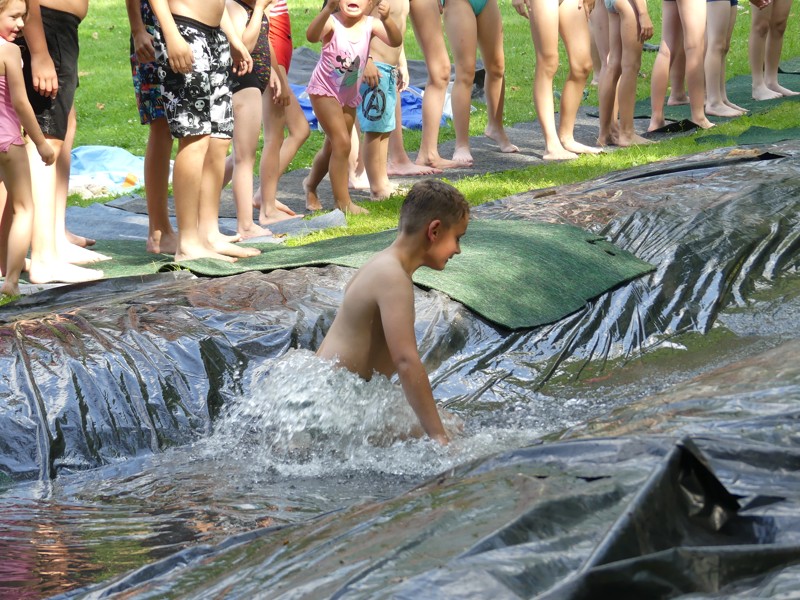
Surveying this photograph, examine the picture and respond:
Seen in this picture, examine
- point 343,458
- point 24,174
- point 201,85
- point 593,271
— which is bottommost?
point 343,458

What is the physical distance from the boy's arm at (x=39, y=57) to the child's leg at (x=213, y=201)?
927 millimetres

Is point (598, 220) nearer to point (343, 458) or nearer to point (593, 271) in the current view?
point (593, 271)

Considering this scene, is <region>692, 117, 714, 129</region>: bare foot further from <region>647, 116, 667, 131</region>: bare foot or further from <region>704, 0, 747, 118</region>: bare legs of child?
<region>704, 0, 747, 118</region>: bare legs of child

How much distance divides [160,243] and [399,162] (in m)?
3.29

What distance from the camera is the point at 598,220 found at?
20.6 feet

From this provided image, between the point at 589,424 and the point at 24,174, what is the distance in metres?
3.62

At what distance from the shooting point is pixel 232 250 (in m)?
6.16

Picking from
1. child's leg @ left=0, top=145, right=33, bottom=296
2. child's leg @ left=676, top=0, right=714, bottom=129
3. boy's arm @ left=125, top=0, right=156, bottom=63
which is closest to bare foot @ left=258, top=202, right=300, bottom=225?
boy's arm @ left=125, top=0, right=156, bottom=63

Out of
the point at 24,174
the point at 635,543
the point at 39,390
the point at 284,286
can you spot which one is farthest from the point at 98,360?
the point at 635,543

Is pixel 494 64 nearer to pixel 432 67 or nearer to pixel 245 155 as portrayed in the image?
pixel 432 67

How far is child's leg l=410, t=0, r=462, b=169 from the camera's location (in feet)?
30.3

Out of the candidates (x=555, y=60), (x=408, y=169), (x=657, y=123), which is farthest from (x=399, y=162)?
(x=657, y=123)

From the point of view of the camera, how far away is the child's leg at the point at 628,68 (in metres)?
9.93

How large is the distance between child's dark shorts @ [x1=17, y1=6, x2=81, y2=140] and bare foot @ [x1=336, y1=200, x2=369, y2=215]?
6.86 ft
